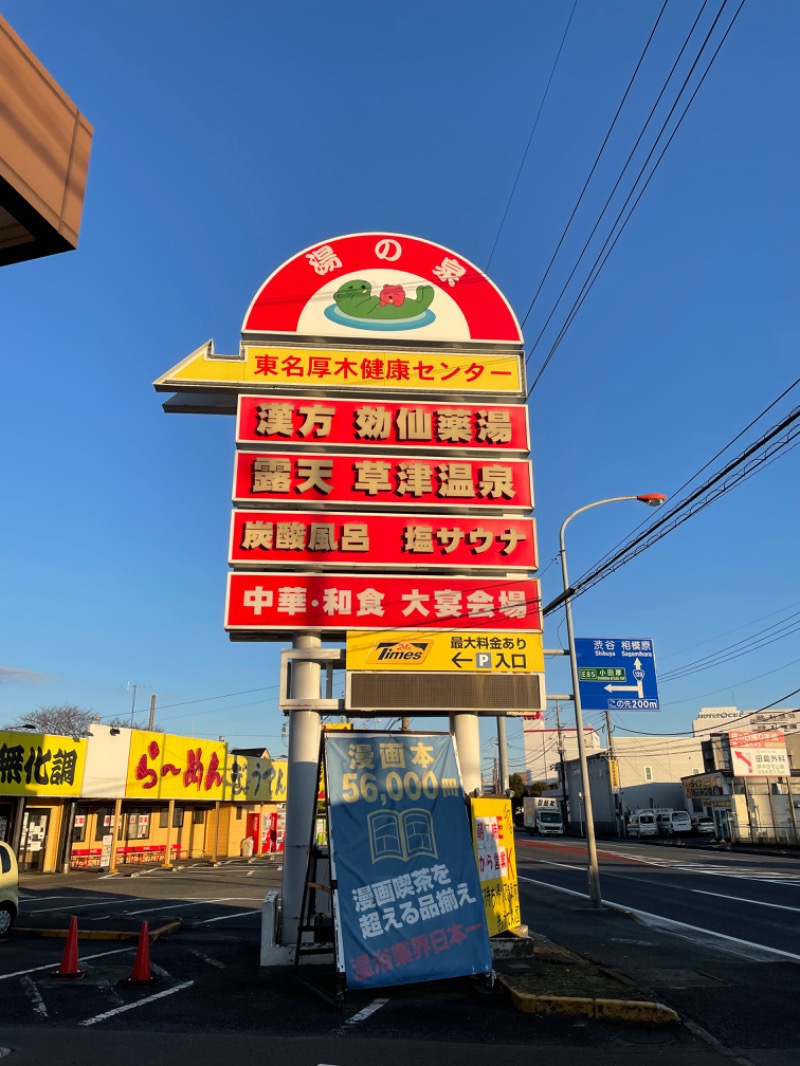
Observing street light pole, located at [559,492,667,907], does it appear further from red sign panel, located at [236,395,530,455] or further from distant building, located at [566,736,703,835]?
distant building, located at [566,736,703,835]

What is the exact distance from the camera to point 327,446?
45.1ft

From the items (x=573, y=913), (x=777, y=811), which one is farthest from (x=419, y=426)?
(x=777, y=811)

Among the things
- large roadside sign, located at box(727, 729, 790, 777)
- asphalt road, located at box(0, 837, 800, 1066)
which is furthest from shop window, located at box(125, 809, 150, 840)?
large roadside sign, located at box(727, 729, 790, 777)

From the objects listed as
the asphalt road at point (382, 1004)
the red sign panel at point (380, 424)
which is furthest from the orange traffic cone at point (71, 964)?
the red sign panel at point (380, 424)

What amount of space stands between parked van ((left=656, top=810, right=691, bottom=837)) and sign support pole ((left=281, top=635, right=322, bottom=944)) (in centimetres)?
5950

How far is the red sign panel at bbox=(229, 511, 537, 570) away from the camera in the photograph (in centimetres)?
1307

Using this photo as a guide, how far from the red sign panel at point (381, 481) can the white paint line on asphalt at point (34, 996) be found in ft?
24.3

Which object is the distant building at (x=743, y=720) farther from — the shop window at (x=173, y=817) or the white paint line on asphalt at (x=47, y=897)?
the white paint line on asphalt at (x=47, y=897)

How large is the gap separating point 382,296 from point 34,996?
12465 millimetres

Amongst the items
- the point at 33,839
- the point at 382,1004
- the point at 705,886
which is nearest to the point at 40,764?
the point at 33,839

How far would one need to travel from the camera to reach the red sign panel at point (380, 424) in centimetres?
1371

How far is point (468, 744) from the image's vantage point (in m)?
12.8

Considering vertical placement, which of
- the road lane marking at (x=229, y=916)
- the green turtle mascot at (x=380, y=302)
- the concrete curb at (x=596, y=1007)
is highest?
the green turtle mascot at (x=380, y=302)

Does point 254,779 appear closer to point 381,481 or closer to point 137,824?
point 137,824
